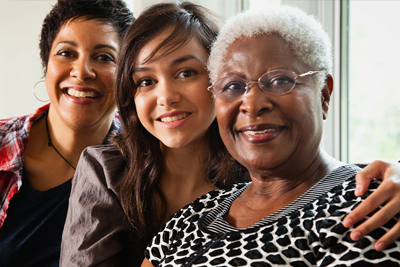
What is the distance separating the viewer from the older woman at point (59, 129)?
2.14 metres

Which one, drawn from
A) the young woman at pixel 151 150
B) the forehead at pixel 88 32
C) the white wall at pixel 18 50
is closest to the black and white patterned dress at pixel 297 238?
the young woman at pixel 151 150

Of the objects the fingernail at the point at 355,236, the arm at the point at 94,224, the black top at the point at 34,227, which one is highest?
the fingernail at the point at 355,236

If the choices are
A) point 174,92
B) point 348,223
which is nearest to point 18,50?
point 174,92

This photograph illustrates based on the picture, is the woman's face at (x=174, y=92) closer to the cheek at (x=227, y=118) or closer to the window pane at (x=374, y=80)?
the cheek at (x=227, y=118)

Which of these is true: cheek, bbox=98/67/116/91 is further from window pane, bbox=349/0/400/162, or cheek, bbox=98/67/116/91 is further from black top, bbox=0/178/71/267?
window pane, bbox=349/0/400/162

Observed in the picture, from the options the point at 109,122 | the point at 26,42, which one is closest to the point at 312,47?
the point at 109,122

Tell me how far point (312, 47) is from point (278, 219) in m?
0.50

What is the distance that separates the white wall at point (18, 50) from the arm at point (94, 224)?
1411 millimetres

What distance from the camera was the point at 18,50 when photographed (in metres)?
3.00

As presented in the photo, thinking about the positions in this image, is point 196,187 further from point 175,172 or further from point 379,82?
point 379,82

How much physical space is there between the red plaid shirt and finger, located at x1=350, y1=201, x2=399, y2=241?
1.60 metres

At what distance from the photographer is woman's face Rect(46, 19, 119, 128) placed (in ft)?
7.11

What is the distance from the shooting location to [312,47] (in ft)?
4.29

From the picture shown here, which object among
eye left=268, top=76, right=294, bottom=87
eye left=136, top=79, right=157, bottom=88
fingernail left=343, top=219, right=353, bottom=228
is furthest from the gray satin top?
fingernail left=343, top=219, right=353, bottom=228
